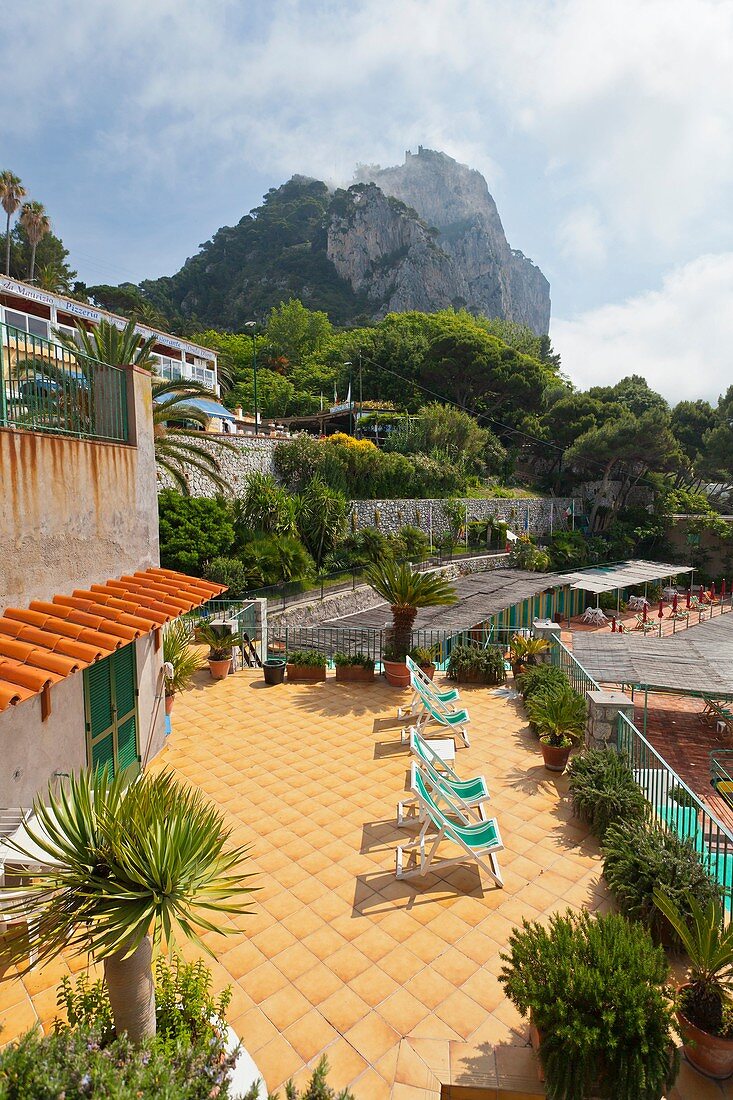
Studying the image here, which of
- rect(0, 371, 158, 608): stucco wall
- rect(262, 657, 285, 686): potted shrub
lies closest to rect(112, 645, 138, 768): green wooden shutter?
rect(0, 371, 158, 608): stucco wall

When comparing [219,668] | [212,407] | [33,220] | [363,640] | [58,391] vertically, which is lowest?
[363,640]

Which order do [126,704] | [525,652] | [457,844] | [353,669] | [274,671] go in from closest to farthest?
[457,844] < [126,704] < [274,671] < [525,652] < [353,669]

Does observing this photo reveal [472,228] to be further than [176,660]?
Yes

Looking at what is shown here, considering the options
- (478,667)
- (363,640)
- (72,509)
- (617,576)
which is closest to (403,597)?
(478,667)

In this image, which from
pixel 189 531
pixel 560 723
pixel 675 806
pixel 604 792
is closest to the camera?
pixel 675 806

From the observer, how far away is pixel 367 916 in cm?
461

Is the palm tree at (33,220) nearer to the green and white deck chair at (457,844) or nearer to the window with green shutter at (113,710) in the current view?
the window with green shutter at (113,710)

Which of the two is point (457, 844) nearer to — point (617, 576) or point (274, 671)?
point (274, 671)

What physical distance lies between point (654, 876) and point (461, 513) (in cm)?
3014

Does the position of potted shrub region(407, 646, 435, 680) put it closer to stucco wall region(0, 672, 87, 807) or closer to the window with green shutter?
the window with green shutter

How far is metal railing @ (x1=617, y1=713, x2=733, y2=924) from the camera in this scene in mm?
4574

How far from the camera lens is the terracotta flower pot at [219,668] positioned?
35.7 ft

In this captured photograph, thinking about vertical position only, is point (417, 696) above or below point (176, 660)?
below

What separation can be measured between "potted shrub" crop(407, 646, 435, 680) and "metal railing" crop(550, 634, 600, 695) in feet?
7.91
